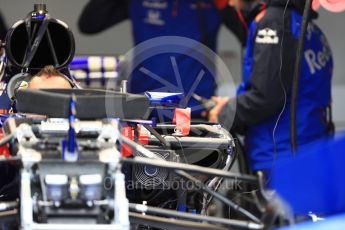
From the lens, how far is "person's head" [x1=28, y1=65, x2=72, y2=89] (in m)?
3.57

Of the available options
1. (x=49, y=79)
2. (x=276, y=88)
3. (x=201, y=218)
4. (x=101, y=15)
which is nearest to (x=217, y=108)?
(x=276, y=88)

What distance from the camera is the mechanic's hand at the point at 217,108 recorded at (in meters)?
4.98

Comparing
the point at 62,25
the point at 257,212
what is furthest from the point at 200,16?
the point at 257,212

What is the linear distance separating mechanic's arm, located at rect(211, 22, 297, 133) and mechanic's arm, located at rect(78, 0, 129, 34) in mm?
1258

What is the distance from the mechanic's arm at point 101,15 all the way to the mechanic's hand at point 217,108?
0.93 metres

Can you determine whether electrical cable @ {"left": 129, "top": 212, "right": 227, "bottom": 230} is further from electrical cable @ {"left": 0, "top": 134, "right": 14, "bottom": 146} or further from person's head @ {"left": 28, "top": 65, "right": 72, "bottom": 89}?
person's head @ {"left": 28, "top": 65, "right": 72, "bottom": 89}

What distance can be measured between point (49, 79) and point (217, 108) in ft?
5.27

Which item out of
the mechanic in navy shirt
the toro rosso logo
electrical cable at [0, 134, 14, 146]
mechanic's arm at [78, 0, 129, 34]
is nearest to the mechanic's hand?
the mechanic in navy shirt

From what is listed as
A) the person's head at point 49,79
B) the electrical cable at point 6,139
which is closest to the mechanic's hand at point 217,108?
the person's head at point 49,79

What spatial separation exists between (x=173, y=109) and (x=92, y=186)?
898 mm

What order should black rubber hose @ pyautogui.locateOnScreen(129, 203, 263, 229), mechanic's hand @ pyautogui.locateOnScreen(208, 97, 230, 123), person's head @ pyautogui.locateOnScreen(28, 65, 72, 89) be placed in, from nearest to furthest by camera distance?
black rubber hose @ pyautogui.locateOnScreen(129, 203, 263, 229) < person's head @ pyautogui.locateOnScreen(28, 65, 72, 89) < mechanic's hand @ pyautogui.locateOnScreen(208, 97, 230, 123)

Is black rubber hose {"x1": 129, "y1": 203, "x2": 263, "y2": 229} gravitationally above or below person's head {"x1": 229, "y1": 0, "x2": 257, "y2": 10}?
below

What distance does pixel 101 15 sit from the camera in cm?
582

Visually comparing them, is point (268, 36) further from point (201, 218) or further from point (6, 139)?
point (6, 139)
